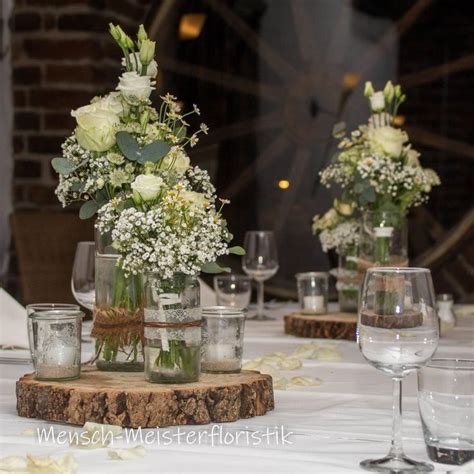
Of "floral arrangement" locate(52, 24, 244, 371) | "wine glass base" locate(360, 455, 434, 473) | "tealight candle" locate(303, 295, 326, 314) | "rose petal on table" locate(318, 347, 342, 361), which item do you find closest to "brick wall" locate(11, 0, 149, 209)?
"tealight candle" locate(303, 295, 326, 314)

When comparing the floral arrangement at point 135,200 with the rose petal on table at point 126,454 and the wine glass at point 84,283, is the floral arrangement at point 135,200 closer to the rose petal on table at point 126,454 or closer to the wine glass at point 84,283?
the rose petal on table at point 126,454

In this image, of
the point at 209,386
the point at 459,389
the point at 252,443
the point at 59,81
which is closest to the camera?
the point at 459,389

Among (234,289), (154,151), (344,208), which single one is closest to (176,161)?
(154,151)

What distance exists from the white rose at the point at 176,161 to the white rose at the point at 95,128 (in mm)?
80

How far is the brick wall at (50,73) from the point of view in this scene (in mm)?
3643

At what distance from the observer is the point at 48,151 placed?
146 inches

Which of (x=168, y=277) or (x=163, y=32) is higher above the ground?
(x=163, y=32)

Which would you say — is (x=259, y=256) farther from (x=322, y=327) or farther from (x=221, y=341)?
(x=221, y=341)

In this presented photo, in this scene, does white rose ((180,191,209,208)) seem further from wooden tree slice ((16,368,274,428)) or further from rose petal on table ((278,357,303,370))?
rose petal on table ((278,357,303,370))

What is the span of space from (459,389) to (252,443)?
260mm

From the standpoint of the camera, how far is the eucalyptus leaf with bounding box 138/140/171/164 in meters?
1.44

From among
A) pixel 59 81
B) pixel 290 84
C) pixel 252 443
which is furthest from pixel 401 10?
pixel 252 443

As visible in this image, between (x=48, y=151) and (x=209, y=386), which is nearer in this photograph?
(x=209, y=386)

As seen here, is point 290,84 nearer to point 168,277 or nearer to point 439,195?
point 439,195
